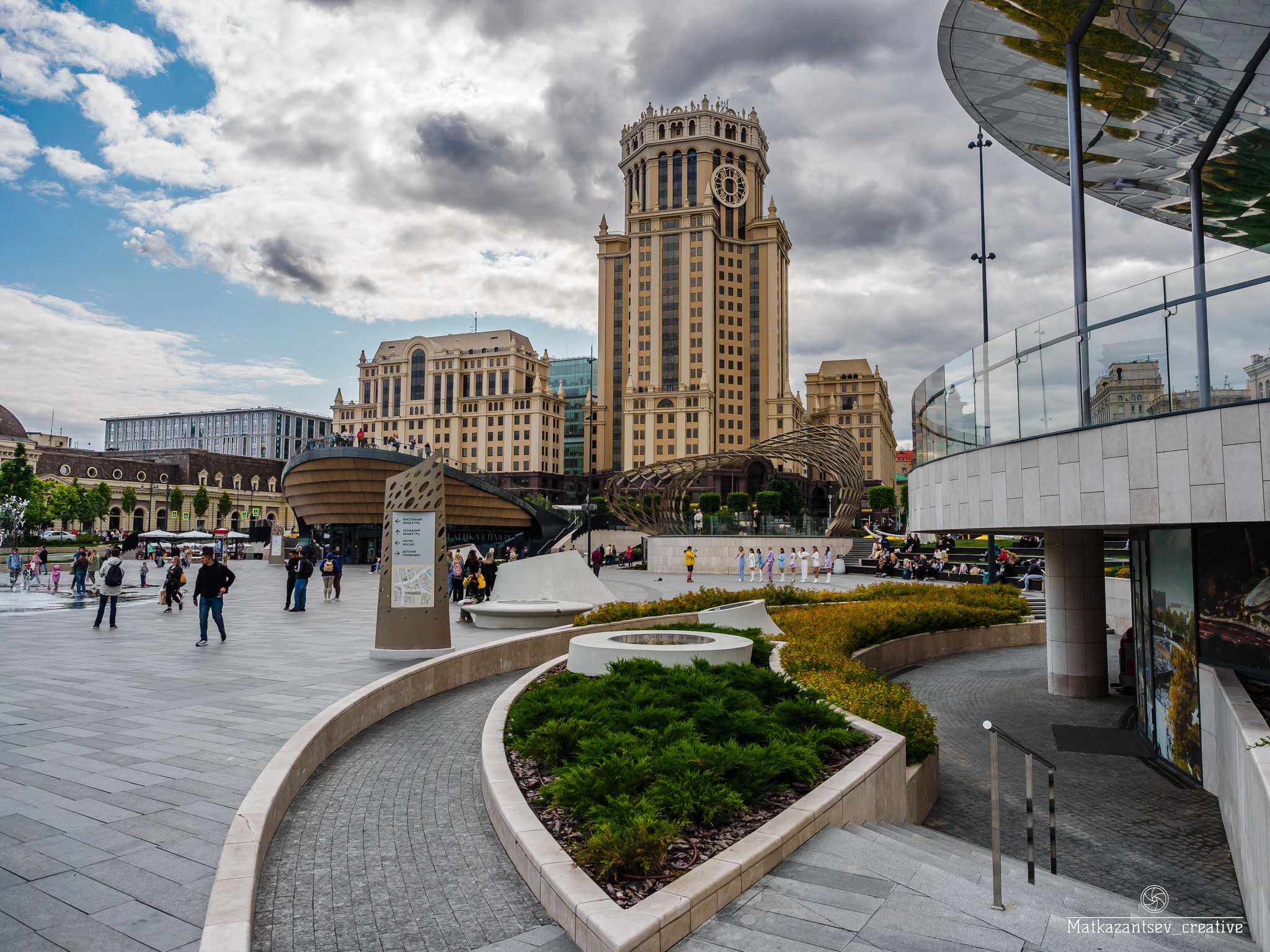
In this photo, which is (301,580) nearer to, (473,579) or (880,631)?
(473,579)

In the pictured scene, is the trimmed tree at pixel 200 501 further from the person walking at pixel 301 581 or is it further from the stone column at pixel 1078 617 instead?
the stone column at pixel 1078 617

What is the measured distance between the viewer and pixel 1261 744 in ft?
17.3

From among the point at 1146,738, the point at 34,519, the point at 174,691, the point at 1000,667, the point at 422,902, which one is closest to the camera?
the point at 422,902

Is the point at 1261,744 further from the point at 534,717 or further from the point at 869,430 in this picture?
the point at 869,430

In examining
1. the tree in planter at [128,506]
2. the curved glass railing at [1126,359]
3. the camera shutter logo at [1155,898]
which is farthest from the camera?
the tree in planter at [128,506]

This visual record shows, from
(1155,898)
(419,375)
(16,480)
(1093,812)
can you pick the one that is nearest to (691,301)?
(419,375)

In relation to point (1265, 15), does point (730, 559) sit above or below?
below

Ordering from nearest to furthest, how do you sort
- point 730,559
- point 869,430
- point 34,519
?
1. point 730,559
2. point 34,519
3. point 869,430

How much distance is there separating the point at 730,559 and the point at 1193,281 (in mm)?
33853

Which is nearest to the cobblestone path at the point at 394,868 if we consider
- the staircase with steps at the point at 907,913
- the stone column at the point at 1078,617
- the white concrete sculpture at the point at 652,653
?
the staircase with steps at the point at 907,913

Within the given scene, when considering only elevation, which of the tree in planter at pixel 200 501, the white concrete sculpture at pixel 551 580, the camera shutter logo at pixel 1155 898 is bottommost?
the camera shutter logo at pixel 1155 898

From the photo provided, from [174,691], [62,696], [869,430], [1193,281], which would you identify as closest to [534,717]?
[174,691]

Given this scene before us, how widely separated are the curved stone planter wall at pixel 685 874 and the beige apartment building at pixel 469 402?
104m

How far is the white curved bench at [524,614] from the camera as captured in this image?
15.8 m
